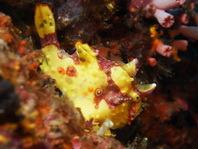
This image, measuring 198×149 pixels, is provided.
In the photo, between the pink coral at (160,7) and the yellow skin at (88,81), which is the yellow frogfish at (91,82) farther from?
the pink coral at (160,7)

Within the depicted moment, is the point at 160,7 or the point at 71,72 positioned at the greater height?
the point at 160,7

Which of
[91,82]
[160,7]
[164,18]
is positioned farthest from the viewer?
[160,7]

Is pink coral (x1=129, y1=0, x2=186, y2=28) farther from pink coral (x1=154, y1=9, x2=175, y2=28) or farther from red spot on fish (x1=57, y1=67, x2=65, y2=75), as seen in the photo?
red spot on fish (x1=57, y1=67, x2=65, y2=75)

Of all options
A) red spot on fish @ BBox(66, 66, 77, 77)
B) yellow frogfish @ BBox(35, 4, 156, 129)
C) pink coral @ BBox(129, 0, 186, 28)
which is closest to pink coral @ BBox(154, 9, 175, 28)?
pink coral @ BBox(129, 0, 186, 28)

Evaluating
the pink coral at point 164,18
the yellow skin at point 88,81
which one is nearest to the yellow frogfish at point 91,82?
the yellow skin at point 88,81

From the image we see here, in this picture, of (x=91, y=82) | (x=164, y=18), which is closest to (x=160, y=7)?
(x=164, y=18)

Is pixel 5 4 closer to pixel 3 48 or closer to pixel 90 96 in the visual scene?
pixel 3 48

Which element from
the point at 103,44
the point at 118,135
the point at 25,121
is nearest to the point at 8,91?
the point at 25,121

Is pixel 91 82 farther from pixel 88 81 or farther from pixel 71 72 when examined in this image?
pixel 71 72
